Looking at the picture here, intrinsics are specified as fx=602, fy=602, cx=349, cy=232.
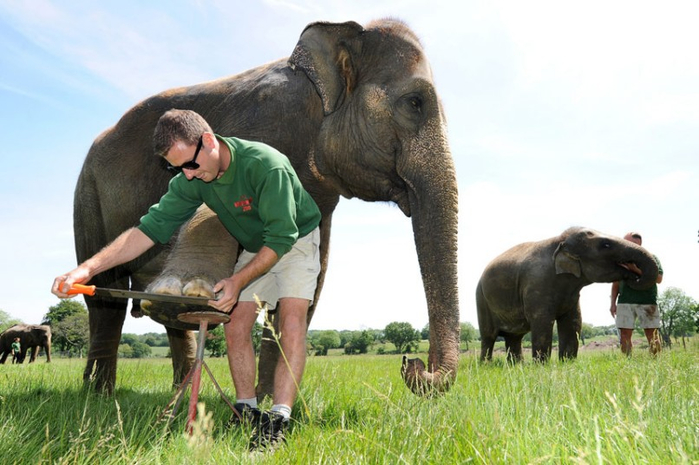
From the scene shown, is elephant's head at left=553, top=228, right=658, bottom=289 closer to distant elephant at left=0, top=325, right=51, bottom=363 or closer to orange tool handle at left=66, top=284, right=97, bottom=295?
orange tool handle at left=66, top=284, right=97, bottom=295

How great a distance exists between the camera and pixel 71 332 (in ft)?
200

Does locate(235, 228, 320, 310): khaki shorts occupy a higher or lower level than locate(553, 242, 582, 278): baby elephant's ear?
lower

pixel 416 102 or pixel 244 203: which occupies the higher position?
pixel 416 102

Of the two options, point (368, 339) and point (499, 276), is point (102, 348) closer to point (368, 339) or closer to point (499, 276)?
point (499, 276)

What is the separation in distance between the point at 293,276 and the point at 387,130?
144cm

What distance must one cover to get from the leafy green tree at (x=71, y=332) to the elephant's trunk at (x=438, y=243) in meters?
62.1

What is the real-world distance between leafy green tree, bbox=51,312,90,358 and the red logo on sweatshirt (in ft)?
205

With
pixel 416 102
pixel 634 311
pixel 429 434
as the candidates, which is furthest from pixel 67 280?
pixel 634 311

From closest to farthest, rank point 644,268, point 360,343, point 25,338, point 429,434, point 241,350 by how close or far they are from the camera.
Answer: point 429,434
point 241,350
point 644,268
point 25,338
point 360,343

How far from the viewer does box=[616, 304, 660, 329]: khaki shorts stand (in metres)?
9.11

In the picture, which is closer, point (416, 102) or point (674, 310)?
point (416, 102)

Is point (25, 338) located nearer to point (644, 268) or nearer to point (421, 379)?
point (644, 268)

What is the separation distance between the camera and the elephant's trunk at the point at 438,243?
146 inches

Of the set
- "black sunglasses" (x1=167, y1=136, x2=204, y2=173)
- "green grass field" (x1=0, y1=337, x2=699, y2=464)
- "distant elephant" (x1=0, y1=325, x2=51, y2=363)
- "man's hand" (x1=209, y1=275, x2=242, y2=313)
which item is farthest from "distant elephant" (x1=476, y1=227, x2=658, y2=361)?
"distant elephant" (x1=0, y1=325, x2=51, y2=363)
